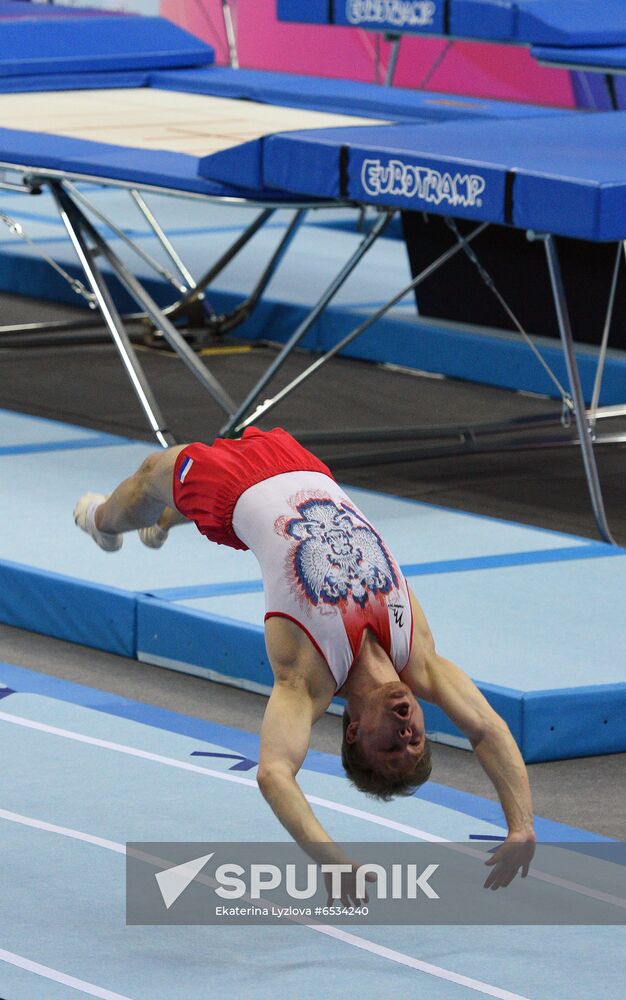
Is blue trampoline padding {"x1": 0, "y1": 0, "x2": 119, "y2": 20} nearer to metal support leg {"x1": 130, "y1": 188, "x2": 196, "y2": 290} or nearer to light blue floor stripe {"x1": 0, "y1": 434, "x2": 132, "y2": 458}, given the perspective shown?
metal support leg {"x1": 130, "y1": 188, "x2": 196, "y2": 290}

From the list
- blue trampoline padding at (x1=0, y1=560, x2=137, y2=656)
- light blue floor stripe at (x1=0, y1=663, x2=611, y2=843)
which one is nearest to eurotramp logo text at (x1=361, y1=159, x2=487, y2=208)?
blue trampoline padding at (x1=0, y1=560, x2=137, y2=656)

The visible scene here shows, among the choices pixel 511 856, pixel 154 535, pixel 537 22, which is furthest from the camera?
pixel 537 22

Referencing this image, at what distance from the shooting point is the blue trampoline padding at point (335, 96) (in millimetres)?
7949

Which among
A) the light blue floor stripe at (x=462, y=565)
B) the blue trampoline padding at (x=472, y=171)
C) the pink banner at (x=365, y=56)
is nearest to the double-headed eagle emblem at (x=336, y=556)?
the light blue floor stripe at (x=462, y=565)

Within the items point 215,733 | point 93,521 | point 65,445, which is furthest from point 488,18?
point 93,521

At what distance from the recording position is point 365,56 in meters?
14.5

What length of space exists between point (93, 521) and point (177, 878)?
800 millimetres

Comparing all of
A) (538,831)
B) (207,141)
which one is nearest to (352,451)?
(207,141)

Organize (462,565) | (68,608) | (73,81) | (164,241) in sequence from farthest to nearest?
1. (73,81)
2. (164,241)
3. (462,565)
4. (68,608)

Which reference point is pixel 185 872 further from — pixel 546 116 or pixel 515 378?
pixel 515 378

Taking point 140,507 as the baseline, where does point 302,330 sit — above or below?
below

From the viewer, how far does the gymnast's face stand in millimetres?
3244

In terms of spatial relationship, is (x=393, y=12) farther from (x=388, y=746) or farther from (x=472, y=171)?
(x=388, y=746)

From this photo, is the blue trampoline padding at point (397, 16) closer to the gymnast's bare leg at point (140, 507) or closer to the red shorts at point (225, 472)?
the gymnast's bare leg at point (140, 507)
